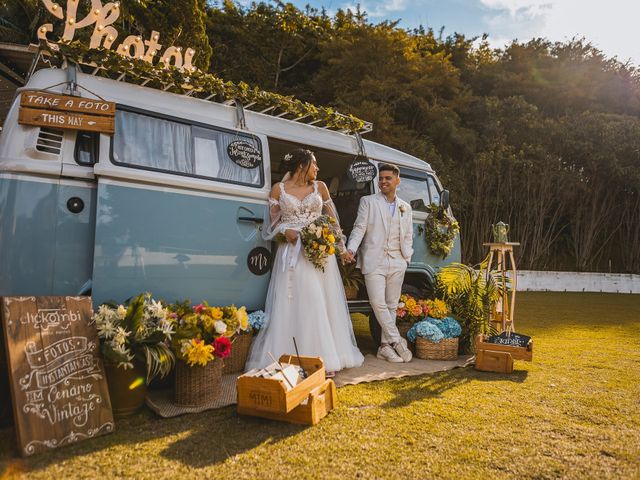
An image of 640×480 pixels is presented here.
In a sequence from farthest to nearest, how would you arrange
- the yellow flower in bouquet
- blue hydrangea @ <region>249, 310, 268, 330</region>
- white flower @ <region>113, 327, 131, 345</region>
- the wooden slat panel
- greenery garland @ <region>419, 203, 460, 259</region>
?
greenery garland @ <region>419, 203, 460, 259</region> → the yellow flower in bouquet → blue hydrangea @ <region>249, 310, 268, 330</region> → the wooden slat panel → white flower @ <region>113, 327, 131, 345</region>

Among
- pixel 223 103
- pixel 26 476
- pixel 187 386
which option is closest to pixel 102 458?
pixel 26 476

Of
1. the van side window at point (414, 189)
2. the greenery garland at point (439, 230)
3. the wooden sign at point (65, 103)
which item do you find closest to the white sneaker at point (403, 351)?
the greenery garland at point (439, 230)

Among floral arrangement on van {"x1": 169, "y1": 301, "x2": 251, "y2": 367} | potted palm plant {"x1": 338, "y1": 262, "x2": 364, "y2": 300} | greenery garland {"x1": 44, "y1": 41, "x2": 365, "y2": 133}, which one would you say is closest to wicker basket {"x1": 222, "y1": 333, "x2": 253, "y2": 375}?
floral arrangement on van {"x1": 169, "y1": 301, "x2": 251, "y2": 367}

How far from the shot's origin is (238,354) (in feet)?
13.6

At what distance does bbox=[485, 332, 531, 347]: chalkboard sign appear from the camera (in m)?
4.67

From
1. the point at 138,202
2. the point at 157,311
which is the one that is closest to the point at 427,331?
the point at 157,311

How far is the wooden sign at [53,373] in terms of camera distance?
244cm

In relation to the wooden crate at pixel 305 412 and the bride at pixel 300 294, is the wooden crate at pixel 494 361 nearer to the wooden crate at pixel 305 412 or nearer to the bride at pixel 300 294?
the bride at pixel 300 294

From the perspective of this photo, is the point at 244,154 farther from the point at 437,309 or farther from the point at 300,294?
the point at 437,309

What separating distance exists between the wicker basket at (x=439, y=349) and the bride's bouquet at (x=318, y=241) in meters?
1.61

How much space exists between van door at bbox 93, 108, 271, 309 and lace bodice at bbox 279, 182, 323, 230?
20 centimetres

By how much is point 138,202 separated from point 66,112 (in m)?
0.82

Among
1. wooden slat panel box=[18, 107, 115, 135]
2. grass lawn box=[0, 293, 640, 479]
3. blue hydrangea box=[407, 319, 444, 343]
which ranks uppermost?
wooden slat panel box=[18, 107, 115, 135]

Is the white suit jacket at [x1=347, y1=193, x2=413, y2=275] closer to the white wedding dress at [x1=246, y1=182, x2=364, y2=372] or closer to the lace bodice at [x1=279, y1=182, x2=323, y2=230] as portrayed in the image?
the white wedding dress at [x1=246, y1=182, x2=364, y2=372]
